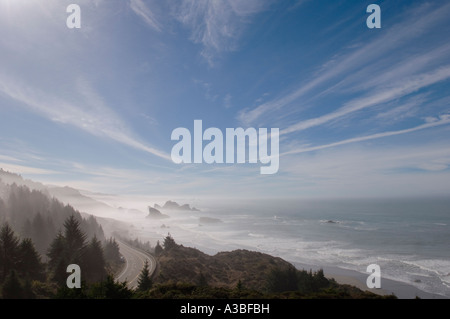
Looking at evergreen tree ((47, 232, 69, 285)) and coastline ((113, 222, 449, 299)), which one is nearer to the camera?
evergreen tree ((47, 232, 69, 285))

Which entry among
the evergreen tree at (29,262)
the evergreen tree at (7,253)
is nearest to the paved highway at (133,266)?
the evergreen tree at (29,262)

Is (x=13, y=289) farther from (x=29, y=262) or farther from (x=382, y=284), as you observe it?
(x=382, y=284)

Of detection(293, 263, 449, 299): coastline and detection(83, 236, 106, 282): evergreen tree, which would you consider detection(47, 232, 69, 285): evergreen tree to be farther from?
detection(293, 263, 449, 299): coastline

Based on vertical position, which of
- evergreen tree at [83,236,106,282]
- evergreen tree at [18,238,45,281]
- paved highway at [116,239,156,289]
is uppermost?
evergreen tree at [18,238,45,281]

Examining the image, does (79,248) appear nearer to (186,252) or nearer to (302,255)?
(186,252)

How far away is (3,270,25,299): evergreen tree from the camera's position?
17.2 meters

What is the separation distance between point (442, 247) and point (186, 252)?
6939 cm

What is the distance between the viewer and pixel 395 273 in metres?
44.6

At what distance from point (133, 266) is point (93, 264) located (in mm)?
11238

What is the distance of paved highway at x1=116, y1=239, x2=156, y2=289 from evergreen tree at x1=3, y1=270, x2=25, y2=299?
13.9 m

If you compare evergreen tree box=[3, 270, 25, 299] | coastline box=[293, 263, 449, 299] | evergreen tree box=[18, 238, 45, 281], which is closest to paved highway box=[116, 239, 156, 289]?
evergreen tree box=[18, 238, 45, 281]

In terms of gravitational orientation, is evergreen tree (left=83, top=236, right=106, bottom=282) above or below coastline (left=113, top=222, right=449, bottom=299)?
above

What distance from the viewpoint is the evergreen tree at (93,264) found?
32.7 m
